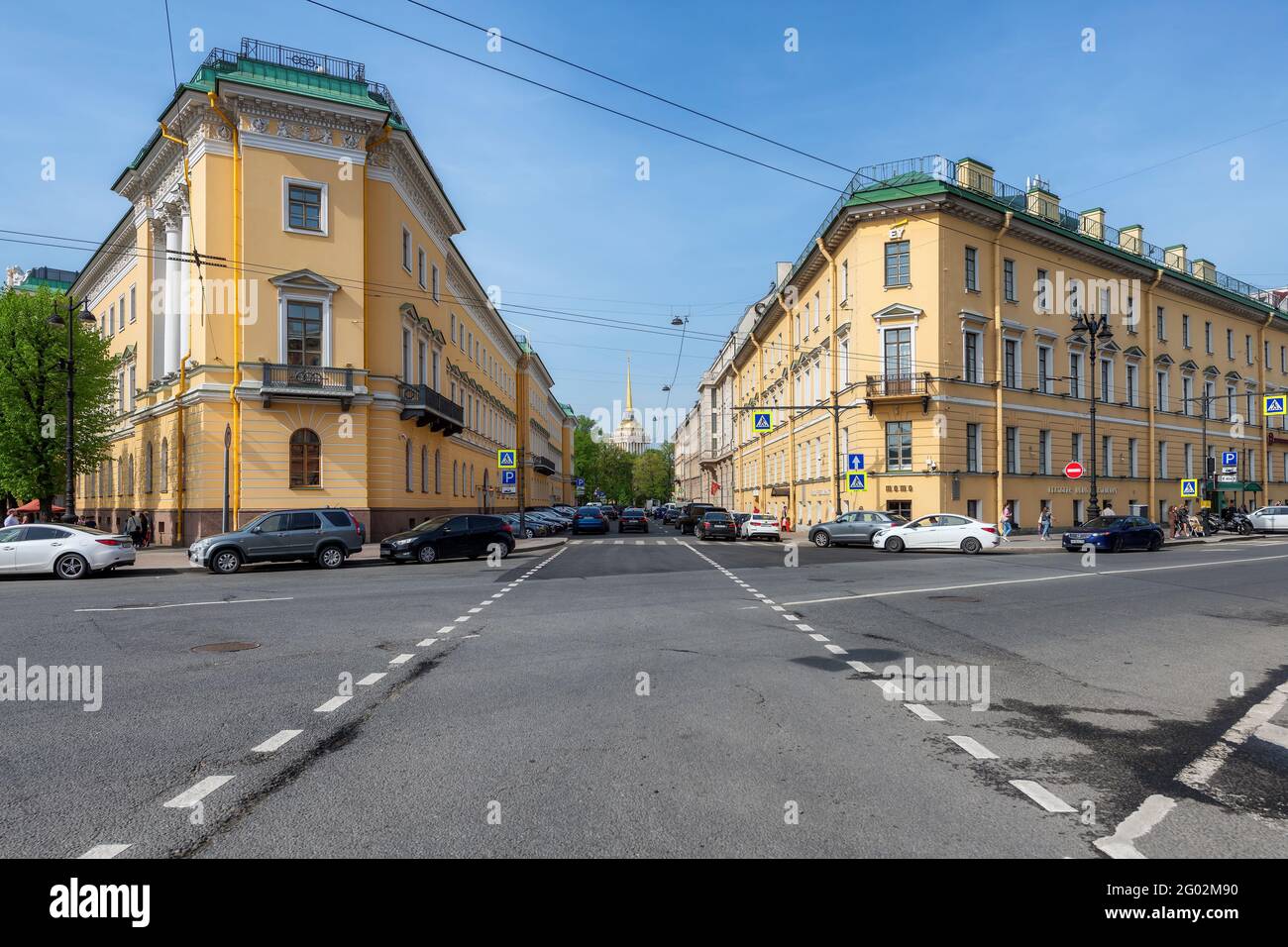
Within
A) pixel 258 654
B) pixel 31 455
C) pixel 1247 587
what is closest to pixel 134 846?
pixel 258 654

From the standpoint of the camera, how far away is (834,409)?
3766 centimetres

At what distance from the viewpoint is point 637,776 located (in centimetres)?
477

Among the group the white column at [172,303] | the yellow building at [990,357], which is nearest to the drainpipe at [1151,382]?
the yellow building at [990,357]

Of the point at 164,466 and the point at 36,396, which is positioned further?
the point at 36,396

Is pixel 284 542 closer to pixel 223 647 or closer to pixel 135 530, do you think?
pixel 135 530

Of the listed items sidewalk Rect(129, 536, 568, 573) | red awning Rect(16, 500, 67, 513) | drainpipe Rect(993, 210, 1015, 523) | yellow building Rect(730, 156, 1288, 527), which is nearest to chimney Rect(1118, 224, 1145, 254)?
yellow building Rect(730, 156, 1288, 527)

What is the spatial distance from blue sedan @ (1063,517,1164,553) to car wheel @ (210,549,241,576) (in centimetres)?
2842

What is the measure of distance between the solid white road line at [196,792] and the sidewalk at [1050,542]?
3015cm

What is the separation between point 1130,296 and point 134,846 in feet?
174

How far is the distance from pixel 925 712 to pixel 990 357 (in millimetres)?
35925

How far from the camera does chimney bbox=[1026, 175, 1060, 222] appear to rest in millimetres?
40688

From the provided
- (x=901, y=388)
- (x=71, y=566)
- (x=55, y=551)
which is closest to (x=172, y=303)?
(x=55, y=551)

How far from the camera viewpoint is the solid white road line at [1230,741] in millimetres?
4934
